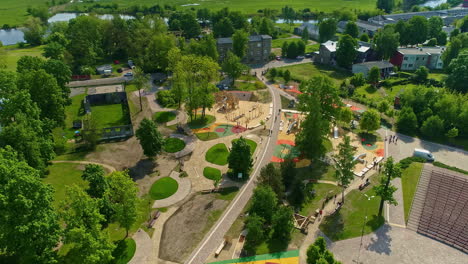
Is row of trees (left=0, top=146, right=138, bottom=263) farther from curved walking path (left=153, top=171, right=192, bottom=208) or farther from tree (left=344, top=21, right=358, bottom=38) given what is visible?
tree (left=344, top=21, right=358, bottom=38)

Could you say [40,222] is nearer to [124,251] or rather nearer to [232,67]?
[124,251]

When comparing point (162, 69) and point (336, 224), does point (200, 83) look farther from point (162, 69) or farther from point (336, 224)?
point (336, 224)

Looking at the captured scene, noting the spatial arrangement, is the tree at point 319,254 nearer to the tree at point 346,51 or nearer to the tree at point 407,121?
the tree at point 407,121

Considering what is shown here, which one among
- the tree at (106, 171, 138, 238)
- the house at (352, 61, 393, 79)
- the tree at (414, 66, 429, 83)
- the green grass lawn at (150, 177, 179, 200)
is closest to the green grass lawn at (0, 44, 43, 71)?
the green grass lawn at (150, 177, 179, 200)

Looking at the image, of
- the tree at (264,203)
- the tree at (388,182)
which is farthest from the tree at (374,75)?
the tree at (264,203)

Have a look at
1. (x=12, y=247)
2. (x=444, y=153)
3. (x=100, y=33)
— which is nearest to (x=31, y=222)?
(x=12, y=247)

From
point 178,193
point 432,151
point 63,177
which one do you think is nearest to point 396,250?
point 432,151

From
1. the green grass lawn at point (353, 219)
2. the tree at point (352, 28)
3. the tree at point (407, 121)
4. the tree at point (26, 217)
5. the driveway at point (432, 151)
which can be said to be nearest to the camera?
the tree at point (26, 217)
